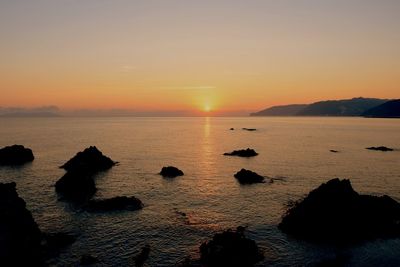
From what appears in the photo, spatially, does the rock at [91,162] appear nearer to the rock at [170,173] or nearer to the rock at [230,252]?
the rock at [170,173]

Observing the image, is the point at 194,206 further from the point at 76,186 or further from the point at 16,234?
the point at 16,234

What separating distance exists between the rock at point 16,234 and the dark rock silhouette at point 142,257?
29.8 feet

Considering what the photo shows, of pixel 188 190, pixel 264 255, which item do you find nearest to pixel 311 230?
pixel 264 255

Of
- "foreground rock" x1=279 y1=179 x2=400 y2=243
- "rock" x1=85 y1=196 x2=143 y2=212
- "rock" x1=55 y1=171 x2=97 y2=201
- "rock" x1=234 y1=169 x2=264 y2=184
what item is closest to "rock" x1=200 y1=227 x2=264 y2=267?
"foreground rock" x1=279 y1=179 x2=400 y2=243

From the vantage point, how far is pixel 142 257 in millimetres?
34812

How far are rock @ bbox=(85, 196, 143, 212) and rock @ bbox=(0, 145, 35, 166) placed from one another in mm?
49997

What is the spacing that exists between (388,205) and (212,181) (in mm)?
34094

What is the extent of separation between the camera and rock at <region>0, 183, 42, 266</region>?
103 ft

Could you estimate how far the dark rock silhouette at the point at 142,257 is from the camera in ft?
110

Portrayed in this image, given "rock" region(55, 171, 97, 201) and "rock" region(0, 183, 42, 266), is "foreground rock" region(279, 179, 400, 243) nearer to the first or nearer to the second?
"rock" region(0, 183, 42, 266)

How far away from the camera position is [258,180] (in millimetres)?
69750

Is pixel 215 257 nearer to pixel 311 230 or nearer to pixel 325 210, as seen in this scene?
pixel 311 230

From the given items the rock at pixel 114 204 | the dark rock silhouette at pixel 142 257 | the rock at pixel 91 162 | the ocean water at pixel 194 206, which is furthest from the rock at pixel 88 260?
the rock at pixel 91 162

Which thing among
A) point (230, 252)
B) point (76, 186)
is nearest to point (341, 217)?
point (230, 252)
